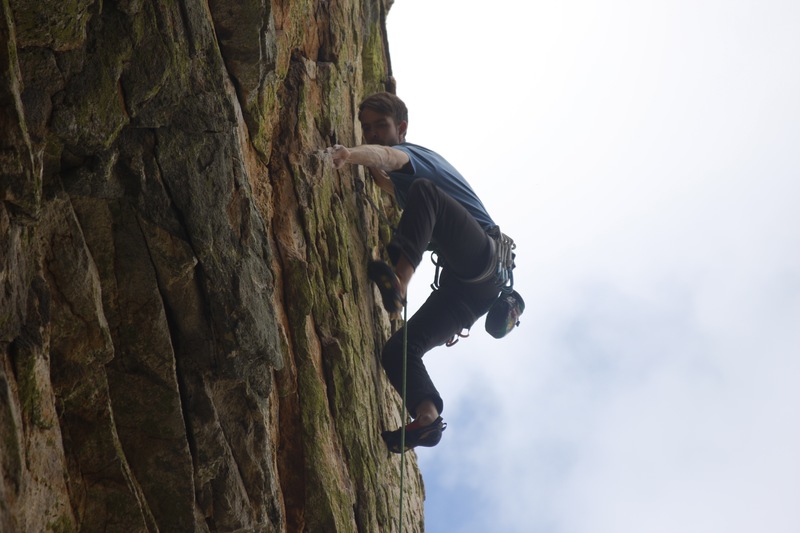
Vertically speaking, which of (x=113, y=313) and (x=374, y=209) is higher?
(x=374, y=209)

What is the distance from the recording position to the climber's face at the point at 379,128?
8516mm

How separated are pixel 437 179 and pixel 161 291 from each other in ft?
12.6

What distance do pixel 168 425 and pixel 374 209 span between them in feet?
15.9

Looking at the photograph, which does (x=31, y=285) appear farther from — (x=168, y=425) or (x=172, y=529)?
(x=172, y=529)

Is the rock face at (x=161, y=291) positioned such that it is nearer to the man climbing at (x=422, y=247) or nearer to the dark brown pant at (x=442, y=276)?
the man climbing at (x=422, y=247)

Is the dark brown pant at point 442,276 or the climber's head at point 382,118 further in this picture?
the climber's head at point 382,118

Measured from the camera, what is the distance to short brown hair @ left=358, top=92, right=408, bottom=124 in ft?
28.0

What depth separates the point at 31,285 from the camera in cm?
368

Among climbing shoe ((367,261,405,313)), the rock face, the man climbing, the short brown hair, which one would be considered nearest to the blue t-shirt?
the man climbing

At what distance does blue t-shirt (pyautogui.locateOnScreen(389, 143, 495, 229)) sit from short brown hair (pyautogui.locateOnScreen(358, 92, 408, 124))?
1.56 ft

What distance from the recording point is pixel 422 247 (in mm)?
7145

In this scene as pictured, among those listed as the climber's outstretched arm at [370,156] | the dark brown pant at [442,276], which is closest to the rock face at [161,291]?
the climber's outstretched arm at [370,156]

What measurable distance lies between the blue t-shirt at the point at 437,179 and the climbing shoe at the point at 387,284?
682 millimetres

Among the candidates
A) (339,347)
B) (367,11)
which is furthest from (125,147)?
(367,11)
